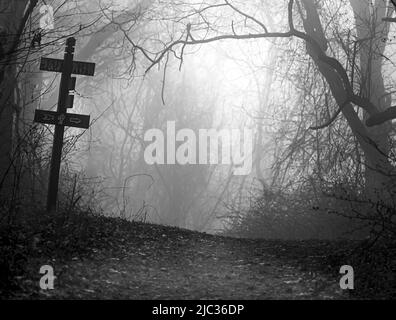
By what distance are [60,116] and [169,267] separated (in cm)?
360

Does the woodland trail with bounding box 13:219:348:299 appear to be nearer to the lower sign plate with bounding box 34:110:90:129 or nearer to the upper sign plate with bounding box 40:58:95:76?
the lower sign plate with bounding box 34:110:90:129

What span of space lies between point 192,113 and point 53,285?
91.2 feet

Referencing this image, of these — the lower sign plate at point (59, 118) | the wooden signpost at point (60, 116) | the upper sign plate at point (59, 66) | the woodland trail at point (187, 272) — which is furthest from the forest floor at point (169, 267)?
the upper sign plate at point (59, 66)

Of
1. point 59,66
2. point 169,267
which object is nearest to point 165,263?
point 169,267

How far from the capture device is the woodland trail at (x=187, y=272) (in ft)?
20.7

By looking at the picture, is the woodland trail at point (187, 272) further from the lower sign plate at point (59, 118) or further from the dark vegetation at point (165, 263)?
the lower sign plate at point (59, 118)

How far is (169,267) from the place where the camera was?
25.4ft

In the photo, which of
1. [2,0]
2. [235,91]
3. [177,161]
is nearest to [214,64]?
[235,91]

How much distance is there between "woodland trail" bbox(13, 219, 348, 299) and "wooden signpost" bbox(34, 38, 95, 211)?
1656 mm

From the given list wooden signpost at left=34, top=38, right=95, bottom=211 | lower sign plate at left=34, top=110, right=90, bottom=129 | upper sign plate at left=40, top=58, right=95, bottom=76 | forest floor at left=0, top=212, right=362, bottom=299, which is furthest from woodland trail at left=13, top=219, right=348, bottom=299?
upper sign plate at left=40, top=58, right=95, bottom=76

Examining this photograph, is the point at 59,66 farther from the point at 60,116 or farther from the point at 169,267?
the point at 169,267

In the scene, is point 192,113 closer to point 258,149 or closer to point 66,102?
point 258,149

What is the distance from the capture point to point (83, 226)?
853cm

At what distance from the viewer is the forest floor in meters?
6.30
